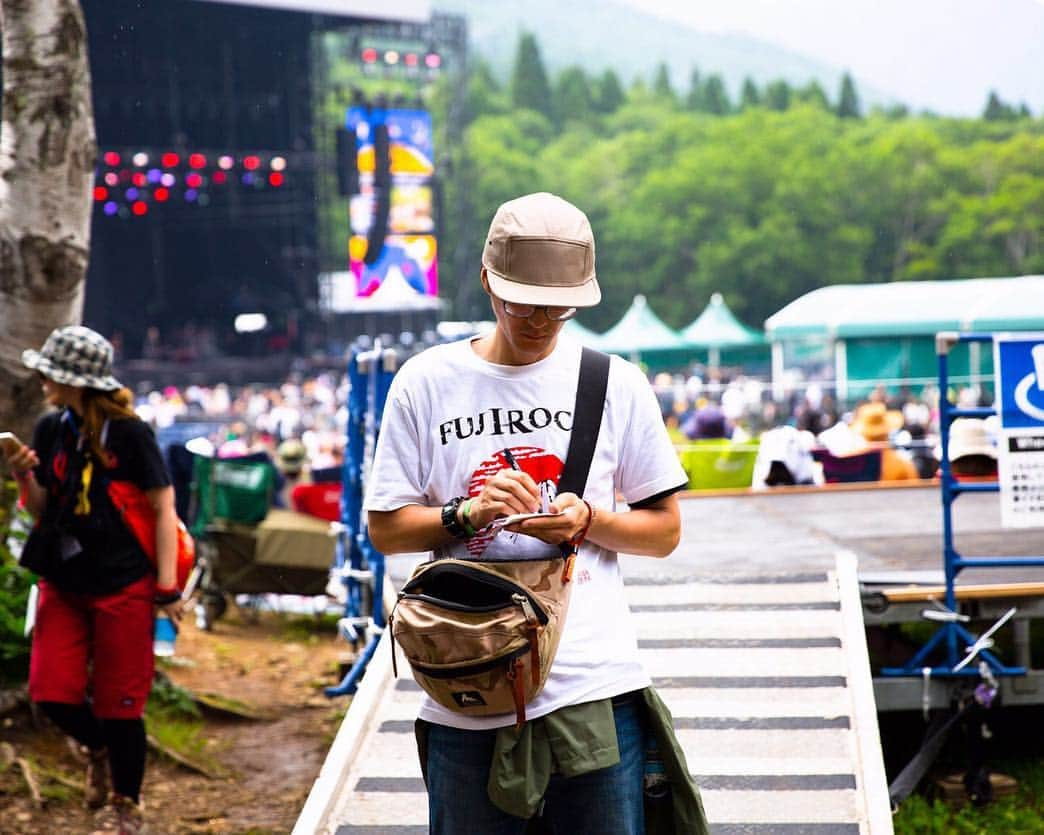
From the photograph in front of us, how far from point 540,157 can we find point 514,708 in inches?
3787

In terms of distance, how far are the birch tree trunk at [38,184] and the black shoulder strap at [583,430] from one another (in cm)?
415

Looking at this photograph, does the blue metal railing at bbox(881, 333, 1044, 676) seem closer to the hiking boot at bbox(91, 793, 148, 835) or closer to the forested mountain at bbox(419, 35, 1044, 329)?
the hiking boot at bbox(91, 793, 148, 835)

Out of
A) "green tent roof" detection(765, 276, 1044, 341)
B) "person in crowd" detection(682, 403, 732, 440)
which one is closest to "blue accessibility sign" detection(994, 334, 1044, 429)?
"person in crowd" detection(682, 403, 732, 440)

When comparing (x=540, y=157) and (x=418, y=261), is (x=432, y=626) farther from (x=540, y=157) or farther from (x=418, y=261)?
(x=540, y=157)

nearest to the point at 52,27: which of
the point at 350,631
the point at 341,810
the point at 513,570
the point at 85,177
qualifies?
the point at 85,177

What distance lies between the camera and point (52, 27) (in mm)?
6008

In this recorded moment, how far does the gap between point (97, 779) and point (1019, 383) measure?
3562 mm

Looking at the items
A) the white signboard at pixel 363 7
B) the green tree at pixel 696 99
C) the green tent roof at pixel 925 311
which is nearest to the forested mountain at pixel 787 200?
the green tree at pixel 696 99

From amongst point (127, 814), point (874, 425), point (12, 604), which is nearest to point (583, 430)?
point (127, 814)

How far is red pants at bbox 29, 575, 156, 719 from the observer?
434 centimetres

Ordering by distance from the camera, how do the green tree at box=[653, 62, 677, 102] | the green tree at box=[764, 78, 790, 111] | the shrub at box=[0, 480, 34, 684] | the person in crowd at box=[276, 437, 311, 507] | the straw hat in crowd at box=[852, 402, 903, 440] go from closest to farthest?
the shrub at box=[0, 480, 34, 684]
the straw hat in crowd at box=[852, 402, 903, 440]
the person in crowd at box=[276, 437, 311, 507]
the green tree at box=[764, 78, 790, 111]
the green tree at box=[653, 62, 677, 102]

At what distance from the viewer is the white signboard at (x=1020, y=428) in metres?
5.13

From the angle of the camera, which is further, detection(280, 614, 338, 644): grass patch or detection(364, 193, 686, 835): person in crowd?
detection(280, 614, 338, 644): grass patch

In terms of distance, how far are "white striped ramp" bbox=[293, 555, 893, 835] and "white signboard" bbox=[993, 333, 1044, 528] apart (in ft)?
2.24
